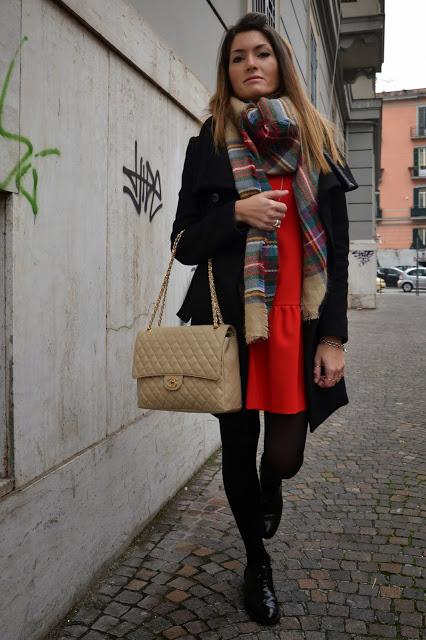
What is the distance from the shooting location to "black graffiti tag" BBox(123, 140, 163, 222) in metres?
3.00

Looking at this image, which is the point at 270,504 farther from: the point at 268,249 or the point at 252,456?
the point at 268,249

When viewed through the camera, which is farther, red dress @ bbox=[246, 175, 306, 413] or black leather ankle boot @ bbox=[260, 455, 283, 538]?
black leather ankle boot @ bbox=[260, 455, 283, 538]

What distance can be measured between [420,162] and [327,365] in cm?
5328

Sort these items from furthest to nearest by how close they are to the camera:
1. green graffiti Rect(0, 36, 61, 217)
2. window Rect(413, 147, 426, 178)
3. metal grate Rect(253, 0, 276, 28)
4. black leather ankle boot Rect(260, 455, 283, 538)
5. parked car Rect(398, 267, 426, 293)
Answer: window Rect(413, 147, 426, 178) → parked car Rect(398, 267, 426, 293) → metal grate Rect(253, 0, 276, 28) → black leather ankle boot Rect(260, 455, 283, 538) → green graffiti Rect(0, 36, 61, 217)

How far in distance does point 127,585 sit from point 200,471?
1451 mm

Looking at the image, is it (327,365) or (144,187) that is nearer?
(327,365)

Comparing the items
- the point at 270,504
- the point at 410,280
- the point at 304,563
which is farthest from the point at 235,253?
the point at 410,280

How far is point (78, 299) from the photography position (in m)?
Answer: 2.46

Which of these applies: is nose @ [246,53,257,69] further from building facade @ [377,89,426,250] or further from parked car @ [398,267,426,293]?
building facade @ [377,89,426,250]

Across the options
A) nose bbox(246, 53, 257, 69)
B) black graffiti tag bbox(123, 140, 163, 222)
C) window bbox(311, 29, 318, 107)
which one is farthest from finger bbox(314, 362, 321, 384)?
window bbox(311, 29, 318, 107)

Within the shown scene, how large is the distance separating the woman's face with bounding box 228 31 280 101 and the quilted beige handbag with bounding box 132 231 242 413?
0.63m

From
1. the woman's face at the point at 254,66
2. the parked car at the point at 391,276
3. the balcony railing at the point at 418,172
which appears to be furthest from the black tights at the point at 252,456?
the balcony railing at the point at 418,172

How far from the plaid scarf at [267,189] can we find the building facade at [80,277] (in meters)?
0.67

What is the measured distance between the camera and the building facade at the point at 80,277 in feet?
6.66
